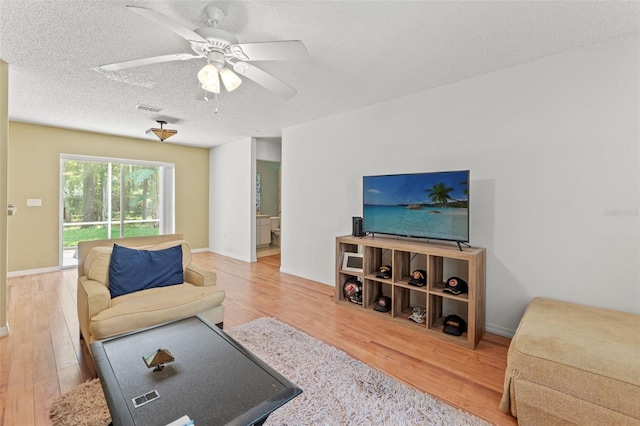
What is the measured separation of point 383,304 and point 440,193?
1.32 meters

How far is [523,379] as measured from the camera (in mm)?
1591

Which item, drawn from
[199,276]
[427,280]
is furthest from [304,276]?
[427,280]

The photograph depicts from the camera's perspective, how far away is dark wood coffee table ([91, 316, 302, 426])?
1.06 metres

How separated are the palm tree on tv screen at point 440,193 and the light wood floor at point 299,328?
128 cm

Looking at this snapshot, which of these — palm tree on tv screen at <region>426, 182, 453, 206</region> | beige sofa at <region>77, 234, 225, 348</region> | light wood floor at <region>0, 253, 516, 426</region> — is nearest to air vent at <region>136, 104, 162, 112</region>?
beige sofa at <region>77, 234, 225, 348</region>

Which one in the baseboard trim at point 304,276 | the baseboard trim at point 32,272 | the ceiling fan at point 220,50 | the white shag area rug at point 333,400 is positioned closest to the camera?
the white shag area rug at point 333,400

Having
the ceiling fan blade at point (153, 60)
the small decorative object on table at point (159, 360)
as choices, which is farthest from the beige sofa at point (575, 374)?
the ceiling fan blade at point (153, 60)

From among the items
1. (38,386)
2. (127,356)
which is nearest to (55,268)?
(38,386)

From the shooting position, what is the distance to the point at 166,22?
1503 mm

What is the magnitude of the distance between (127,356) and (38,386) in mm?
1111

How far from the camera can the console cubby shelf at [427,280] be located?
2457mm

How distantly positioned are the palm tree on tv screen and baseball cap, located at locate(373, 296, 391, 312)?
118 centimetres

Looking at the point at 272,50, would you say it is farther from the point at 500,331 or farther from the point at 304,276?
the point at 304,276

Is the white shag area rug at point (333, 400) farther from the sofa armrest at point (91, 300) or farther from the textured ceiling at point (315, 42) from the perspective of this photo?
the textured ceiling at point (315, 42)
